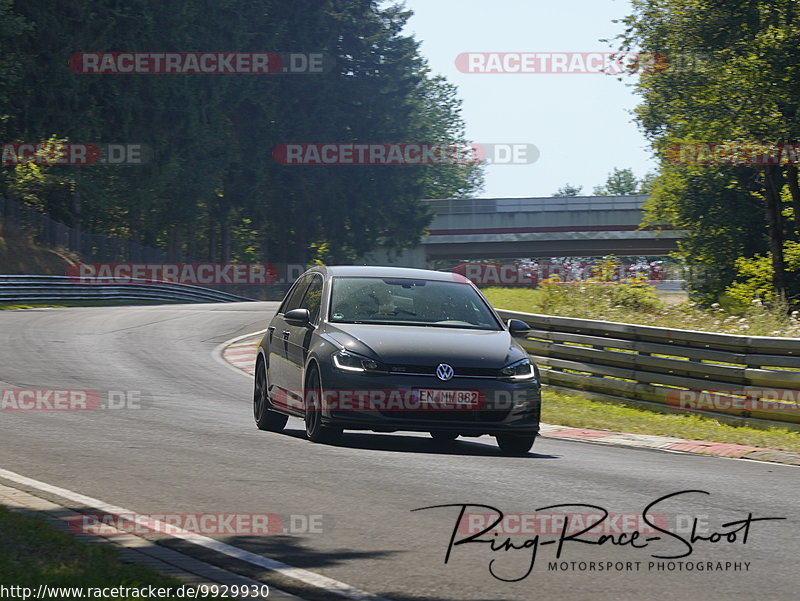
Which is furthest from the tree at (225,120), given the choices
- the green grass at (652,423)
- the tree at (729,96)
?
the green grass at (652,423)

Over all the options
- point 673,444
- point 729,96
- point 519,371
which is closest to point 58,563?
point 519,371

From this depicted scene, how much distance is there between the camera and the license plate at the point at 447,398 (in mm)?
11281

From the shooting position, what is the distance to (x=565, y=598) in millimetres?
6203

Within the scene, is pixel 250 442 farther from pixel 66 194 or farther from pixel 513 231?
pixel 513 231

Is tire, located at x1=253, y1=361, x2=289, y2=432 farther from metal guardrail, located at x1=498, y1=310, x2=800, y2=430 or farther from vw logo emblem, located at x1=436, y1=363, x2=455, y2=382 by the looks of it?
metal guardrail, located at x1=498, y1=310, x2=800, y2=430

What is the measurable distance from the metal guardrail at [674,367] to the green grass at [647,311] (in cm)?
287

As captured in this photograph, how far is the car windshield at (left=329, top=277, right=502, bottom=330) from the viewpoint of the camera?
40.9ft

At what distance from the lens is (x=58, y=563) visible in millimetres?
6383

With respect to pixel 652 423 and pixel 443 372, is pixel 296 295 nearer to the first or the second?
pixel 443 372

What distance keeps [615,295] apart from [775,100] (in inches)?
444

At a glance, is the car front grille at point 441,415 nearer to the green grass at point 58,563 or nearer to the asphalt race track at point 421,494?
the asphalt race track at point 421,494

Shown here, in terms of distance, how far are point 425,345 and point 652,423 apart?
4.87 m

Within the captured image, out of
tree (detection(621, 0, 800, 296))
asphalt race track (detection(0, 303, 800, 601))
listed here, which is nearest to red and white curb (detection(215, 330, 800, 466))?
asphalt race track (detection(0, 303, 800, 601))

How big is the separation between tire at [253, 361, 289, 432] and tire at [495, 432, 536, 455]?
2663 mm
